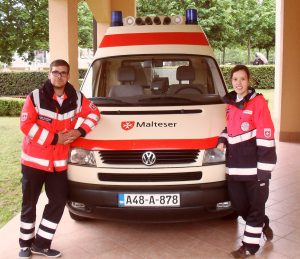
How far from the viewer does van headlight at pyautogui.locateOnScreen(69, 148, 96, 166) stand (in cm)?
428

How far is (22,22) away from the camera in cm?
1636

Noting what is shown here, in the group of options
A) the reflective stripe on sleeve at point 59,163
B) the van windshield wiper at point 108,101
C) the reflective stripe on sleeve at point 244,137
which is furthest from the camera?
the van windshield wiper at point 108,101

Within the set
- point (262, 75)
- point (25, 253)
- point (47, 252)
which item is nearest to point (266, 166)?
point (47, 252)

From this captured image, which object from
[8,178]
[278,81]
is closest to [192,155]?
[8,178]

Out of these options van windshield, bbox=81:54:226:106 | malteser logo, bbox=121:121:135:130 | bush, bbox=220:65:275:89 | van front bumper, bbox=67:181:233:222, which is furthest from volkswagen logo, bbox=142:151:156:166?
bush, bbox=220:65:275:89

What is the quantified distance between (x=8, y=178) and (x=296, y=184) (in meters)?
4.64

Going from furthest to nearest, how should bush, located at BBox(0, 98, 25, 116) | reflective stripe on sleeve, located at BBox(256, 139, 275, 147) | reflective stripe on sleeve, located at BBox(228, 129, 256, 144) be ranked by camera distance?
1. bush, located at BBox(0, 98, 25, 116)
2. reflective stripe on sleeve, located at BBox(228, 129, 256, 144)
3. reflective stripe on sleeve, located at BBox(256, 139, 275, 147)

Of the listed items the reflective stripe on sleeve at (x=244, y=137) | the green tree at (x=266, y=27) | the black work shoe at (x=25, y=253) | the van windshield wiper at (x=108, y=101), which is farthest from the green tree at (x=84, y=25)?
the reflective stripe on sleeve at (x=244, y=137)

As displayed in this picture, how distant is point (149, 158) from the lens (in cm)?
416

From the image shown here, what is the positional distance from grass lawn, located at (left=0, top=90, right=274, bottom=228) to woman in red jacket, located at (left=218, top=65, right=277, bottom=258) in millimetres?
2870

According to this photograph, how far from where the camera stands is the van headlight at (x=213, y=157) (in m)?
4.19

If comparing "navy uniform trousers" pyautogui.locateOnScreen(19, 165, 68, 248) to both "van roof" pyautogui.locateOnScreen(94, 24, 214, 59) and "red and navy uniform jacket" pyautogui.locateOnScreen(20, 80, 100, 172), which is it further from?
"van roof" pyautogui.locateOnScreen(94, 24, 214, 59)

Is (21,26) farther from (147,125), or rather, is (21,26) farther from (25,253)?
(25,253)

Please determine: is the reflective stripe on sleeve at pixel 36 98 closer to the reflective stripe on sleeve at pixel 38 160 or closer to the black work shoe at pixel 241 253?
the reflective stripe on sleeve at pixel 38 160
